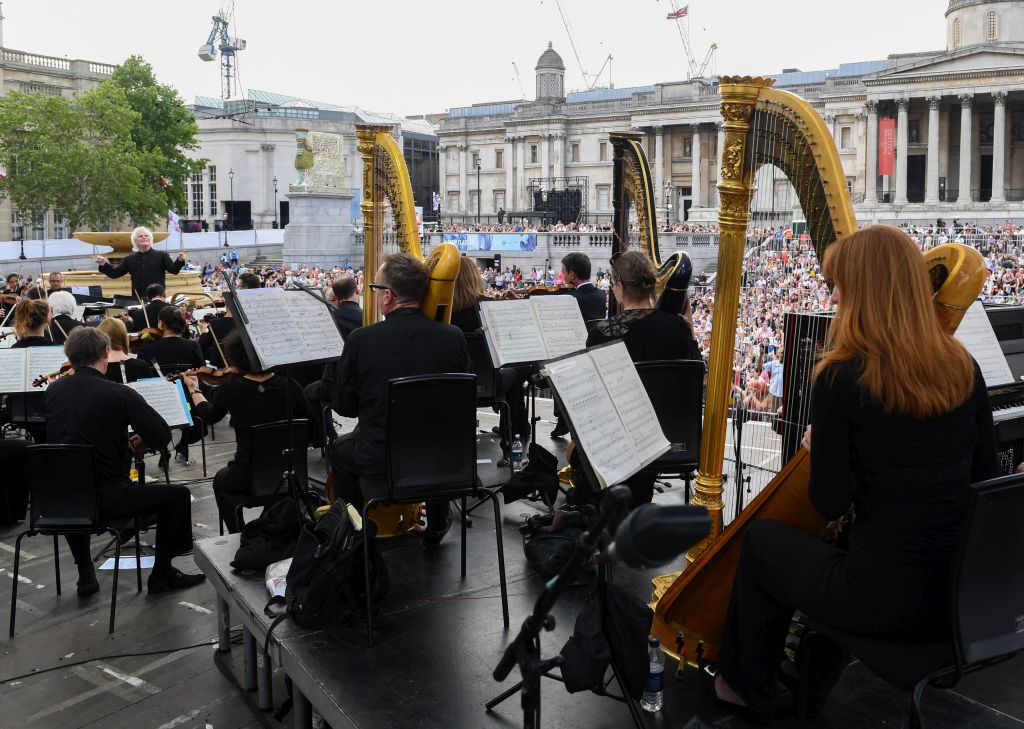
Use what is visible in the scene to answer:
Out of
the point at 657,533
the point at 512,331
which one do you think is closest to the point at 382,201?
the point at 512,331

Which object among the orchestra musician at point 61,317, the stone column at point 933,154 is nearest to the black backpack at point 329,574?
the orchestra musician at point 61,317

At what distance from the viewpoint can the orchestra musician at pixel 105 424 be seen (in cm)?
473

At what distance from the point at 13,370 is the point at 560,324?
3.88 meters

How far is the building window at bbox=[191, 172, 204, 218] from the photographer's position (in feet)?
195

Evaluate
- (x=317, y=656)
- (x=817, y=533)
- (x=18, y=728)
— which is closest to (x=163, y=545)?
(x=18, y=728)

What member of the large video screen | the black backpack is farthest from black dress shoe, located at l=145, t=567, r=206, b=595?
the large video screen

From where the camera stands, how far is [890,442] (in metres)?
2.52

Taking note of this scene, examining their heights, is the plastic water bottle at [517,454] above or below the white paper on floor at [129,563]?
above

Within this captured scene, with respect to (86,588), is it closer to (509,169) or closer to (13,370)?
(13,370)

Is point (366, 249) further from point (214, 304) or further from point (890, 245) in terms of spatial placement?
point (214, 304)

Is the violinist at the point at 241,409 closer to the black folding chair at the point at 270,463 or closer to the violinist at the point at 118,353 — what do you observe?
the black folding chair at the point at 270,463

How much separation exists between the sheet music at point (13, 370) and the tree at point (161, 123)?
3655 centimetres

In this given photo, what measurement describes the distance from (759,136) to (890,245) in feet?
4.24

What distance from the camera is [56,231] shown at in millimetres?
46312
